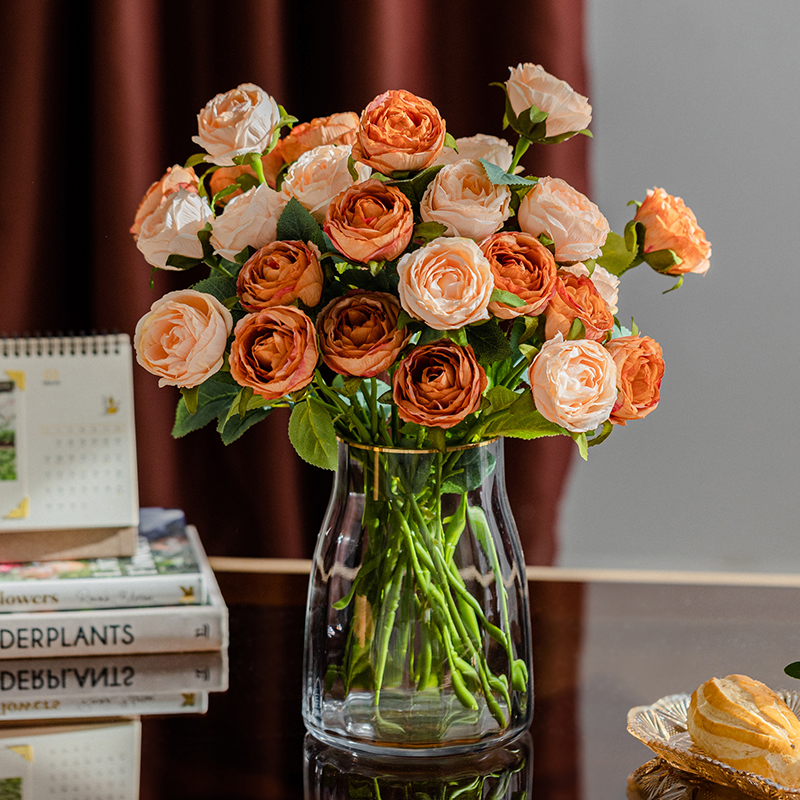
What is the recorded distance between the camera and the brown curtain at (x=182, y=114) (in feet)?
4.39

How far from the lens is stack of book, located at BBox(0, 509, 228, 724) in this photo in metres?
0.89

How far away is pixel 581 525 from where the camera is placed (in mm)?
1730

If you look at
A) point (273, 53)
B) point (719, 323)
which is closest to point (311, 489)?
point (273, 53)

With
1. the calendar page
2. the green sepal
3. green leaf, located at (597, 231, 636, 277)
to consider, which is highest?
green leaf, located at (597, 231, 636, 277)

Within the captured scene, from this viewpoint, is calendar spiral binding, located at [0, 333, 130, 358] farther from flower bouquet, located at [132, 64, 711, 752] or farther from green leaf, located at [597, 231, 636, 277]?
green leaf, located at [597, 231, 636, 277]

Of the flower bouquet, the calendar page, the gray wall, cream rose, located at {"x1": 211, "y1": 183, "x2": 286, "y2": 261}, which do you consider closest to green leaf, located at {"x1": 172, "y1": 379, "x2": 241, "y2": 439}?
the flower bouquet

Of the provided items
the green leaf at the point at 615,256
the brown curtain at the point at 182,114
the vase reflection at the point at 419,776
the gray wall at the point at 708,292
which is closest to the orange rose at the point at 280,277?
the green leaf at the point at 615,256

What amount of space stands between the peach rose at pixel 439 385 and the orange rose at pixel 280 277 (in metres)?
0.08

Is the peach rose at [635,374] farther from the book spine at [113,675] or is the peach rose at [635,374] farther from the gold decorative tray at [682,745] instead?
the book spine at [113,675]

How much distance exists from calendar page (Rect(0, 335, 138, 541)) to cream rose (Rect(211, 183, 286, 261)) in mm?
431

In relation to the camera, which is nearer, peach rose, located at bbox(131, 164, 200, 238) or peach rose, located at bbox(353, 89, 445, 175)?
peach rose, located at bbox(353, 89, 445, 175)

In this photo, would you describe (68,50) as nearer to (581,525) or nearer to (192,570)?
(192,570)

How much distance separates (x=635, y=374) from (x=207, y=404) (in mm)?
301

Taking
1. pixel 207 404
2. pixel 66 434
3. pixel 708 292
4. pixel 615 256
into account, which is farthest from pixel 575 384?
pixel 708 292
